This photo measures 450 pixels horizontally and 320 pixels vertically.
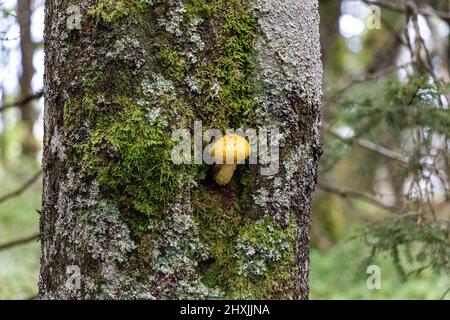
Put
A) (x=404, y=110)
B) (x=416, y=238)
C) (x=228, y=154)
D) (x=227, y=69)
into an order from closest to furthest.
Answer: (x=228, y=154), (x=227, y=69), (x=416, y=238), (x=404, y=110)

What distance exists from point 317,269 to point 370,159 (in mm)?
1811

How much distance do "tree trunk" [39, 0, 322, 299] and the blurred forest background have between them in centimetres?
62

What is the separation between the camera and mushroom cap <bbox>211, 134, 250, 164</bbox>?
5.15ft

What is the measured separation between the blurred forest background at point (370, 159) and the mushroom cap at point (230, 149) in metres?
0.91

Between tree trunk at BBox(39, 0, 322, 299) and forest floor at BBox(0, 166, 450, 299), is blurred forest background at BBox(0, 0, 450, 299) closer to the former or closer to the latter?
forest floor at BBox(0, 166, 450, 299)

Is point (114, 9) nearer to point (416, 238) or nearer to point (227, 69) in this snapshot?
point (227, 69)

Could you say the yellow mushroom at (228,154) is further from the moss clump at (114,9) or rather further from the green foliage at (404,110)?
the green foliage at (404,110)

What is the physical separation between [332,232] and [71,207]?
643 cm

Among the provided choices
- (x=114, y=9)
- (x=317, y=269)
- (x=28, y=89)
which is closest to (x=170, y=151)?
(x=114, y=9)

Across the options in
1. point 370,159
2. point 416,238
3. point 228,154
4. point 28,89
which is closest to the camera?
point 228,154

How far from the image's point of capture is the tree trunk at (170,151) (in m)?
1.55

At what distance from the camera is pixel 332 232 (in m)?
7.65

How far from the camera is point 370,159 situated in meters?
5.22

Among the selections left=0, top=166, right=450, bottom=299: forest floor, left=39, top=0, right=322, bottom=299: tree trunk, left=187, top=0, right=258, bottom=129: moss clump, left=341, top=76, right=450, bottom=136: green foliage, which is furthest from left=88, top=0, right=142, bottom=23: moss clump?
left=0, top=166, right=450, bottom=299: forest floor
